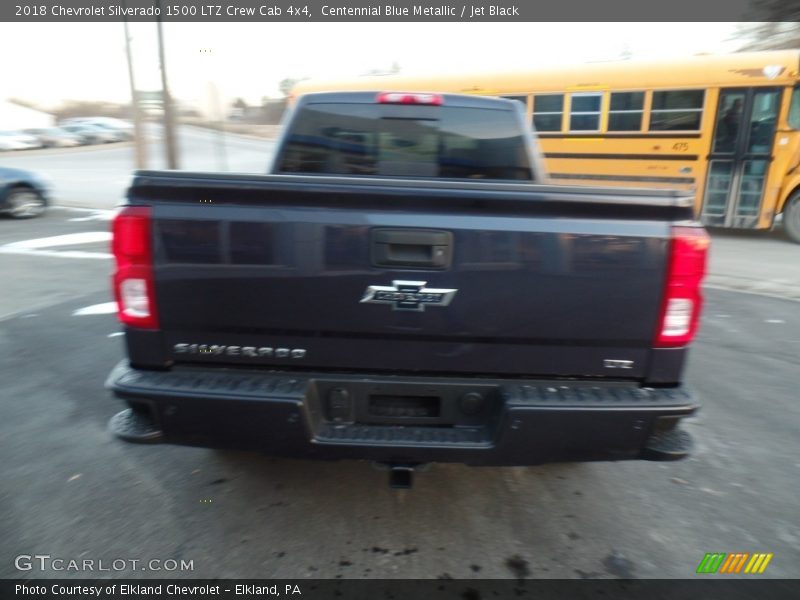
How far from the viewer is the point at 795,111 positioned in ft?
32.5

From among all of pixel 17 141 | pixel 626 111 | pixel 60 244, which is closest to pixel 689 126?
pixel 626 111

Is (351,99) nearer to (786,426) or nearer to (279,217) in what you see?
(279,217)

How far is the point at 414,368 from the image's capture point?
7.68 ft

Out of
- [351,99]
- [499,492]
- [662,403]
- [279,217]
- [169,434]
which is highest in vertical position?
[351,99]

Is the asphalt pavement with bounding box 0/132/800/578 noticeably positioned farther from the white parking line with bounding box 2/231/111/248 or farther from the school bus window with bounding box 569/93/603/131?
the school bus window with bounding box 569/93/603/131

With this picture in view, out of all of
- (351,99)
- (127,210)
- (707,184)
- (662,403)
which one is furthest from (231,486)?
(707,184)

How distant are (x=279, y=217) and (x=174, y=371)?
0.82m

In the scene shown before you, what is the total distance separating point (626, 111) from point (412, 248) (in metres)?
10.4

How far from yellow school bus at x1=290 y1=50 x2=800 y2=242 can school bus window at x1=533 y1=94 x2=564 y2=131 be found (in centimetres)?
2

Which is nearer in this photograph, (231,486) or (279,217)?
(279,217)

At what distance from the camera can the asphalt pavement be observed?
254 cm

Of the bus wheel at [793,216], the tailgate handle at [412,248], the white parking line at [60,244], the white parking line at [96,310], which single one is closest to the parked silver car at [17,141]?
the white parking line at [60,244]

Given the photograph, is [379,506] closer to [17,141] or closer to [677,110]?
[677,110]

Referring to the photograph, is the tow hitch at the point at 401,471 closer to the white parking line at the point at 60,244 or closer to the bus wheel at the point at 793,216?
the white parking line at the point at 60,244
